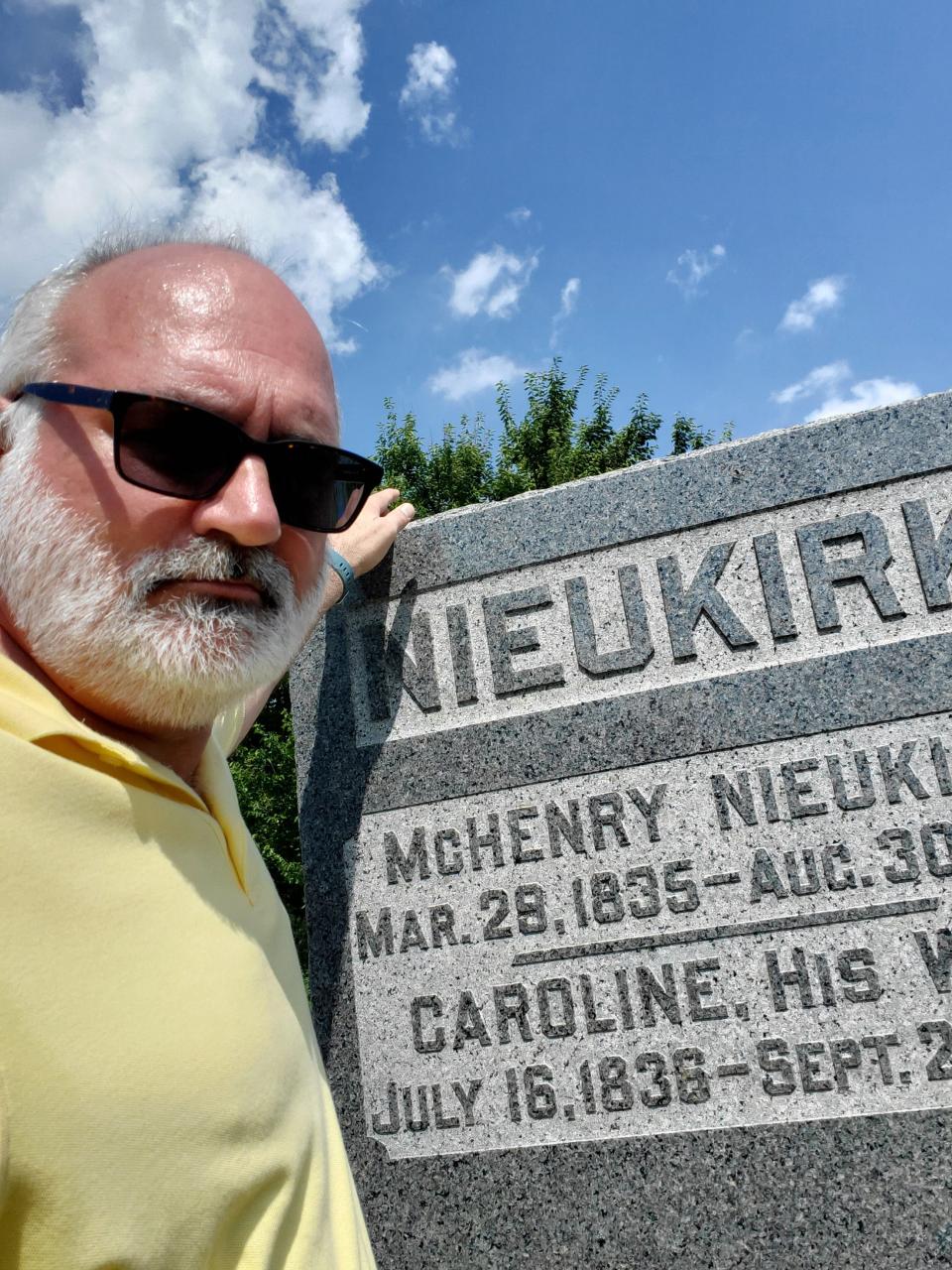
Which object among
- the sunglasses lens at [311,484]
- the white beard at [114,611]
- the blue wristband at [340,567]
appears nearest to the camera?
the white beard at [114,611]

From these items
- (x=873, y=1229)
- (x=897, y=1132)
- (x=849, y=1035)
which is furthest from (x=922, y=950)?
(x=873, y=1229)

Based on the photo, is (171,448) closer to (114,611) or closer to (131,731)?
(114,611)

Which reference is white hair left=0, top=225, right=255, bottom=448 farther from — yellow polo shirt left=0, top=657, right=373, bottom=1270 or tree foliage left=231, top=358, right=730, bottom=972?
tree foliage left=231, top=358, right=730, bottom=972

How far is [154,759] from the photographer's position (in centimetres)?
132

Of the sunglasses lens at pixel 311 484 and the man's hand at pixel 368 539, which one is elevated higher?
the man's hand at pixel 368 539

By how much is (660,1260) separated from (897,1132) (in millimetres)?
601

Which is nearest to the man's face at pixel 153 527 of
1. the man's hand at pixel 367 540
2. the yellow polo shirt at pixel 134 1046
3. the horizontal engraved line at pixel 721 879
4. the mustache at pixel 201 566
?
the mustache at pixel 201 566

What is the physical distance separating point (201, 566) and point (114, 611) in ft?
0.39

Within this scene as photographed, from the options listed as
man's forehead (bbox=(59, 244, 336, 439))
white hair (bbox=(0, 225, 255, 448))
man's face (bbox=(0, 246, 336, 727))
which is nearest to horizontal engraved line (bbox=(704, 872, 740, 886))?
man's face (bbox=(0, 246, 336, 727))

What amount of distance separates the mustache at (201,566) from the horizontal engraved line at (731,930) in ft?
4.98

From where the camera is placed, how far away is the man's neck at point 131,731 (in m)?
1.25

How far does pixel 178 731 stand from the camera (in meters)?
1.37

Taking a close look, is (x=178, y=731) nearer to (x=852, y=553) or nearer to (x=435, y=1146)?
(x=435, y=1146)

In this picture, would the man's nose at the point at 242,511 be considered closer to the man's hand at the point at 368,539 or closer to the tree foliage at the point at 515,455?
the man's hand at the point at 368,539
